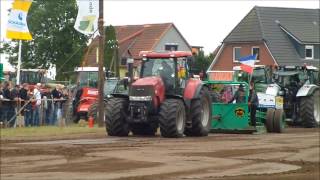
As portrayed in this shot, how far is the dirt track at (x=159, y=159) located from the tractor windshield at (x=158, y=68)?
1942 mm

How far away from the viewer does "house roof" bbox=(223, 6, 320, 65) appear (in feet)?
201

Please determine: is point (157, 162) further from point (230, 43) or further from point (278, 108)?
point (230, 43)

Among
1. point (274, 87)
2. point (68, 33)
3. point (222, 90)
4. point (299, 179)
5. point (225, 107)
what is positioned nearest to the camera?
point (299, 179)

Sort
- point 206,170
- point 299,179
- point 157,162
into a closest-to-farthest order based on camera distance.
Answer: point 299,179 < point 206,170 < point 157,162

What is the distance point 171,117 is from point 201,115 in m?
1.83

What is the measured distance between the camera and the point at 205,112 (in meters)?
20.6

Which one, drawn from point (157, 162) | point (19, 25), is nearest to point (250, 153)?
point (157, 162)

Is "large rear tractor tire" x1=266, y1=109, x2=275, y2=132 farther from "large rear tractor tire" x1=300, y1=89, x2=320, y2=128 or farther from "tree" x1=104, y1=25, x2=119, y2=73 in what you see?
Result: "tree" x1=104, y1=25, x2=119, y2=73

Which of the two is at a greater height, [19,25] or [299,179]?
[19,25]

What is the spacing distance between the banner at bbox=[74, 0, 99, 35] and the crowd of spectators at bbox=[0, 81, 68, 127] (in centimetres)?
321

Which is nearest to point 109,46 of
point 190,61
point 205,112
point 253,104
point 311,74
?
point 311,74

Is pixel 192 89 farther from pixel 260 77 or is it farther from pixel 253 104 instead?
pixel 260 77

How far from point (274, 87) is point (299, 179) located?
540 inches

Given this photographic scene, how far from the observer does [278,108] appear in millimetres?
23734
